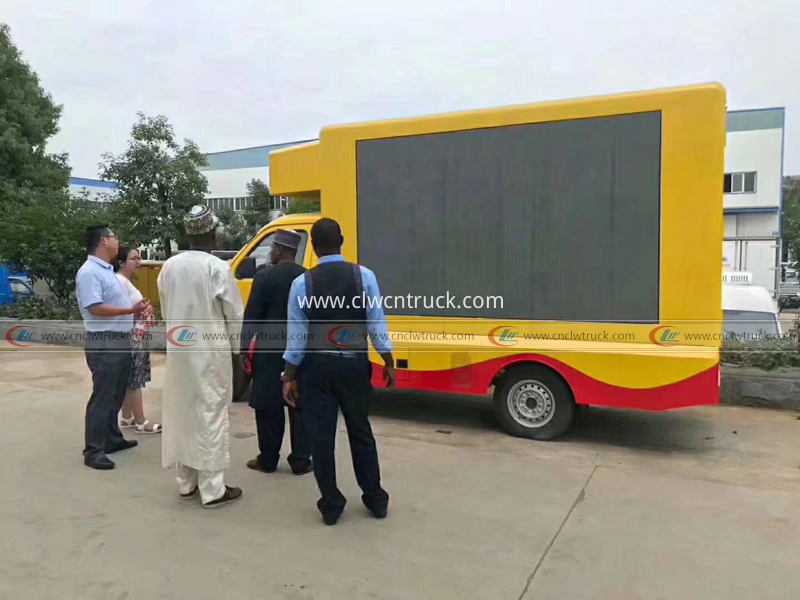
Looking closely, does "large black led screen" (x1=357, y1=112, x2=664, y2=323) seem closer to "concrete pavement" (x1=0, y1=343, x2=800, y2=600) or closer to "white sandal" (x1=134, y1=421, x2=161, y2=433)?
"concrete pavement" (x1=0, y1=343, x2=800, y2=600)

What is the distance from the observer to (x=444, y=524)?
3.87 metres

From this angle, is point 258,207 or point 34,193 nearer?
point 34,193

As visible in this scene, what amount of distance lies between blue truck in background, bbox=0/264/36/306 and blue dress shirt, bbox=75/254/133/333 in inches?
421

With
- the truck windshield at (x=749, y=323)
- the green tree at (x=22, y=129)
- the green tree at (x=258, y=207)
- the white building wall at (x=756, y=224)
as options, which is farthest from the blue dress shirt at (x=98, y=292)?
the white building wall at (x=756, y=224)

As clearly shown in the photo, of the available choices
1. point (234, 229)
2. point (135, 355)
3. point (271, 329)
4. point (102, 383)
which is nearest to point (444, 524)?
point (271, 329)

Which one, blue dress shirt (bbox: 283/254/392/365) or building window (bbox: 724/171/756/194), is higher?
building window (bbox: 724/171/756/194)

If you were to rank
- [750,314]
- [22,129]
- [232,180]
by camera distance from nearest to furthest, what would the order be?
1. [750,314]
2. [22,129]
3. [232,180]

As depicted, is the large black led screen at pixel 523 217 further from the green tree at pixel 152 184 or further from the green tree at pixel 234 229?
the green tree at pixel 234 229

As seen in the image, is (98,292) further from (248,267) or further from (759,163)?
(759,163)

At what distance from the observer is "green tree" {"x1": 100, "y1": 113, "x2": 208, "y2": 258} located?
48.6ft

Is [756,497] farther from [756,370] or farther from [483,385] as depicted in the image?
[756,370]

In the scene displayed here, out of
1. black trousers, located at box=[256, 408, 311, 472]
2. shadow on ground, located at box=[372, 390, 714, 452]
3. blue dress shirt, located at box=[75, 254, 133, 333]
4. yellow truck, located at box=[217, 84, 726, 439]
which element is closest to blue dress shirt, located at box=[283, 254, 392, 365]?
black trousers, located at box=[256, 408, 311, 472]

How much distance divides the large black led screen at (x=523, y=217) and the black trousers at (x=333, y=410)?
216cm

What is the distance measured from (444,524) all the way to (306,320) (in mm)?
1486
